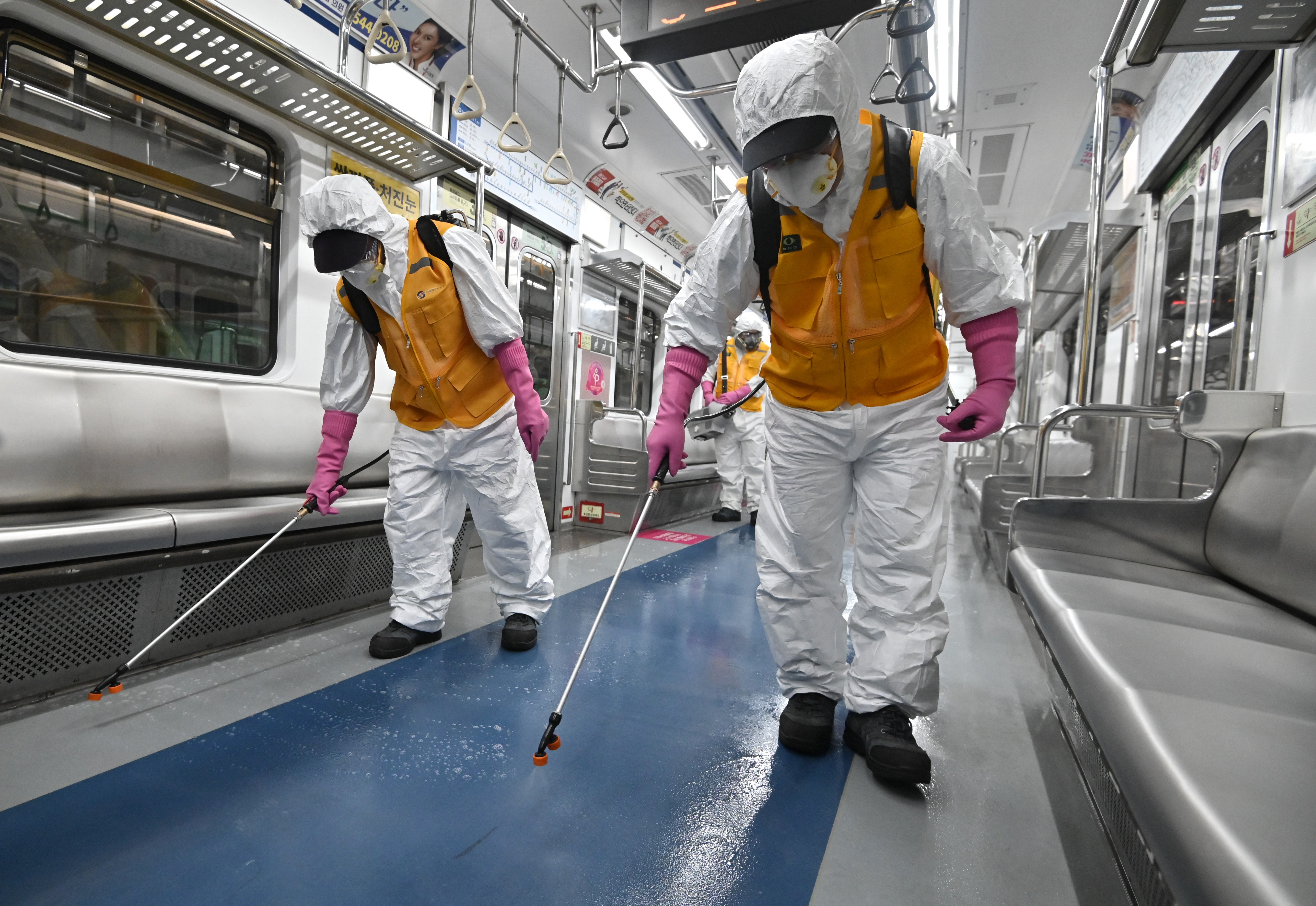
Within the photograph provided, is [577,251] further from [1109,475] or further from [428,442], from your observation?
[1109,475]

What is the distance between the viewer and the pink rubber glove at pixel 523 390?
2.52 meters

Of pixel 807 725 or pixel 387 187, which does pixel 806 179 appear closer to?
pixel 807 725

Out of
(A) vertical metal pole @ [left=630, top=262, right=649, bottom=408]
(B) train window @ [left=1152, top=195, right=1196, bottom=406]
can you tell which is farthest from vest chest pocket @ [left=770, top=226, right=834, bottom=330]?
(B) train window @ [left=1152, top=195, right=1196, bottom=406]

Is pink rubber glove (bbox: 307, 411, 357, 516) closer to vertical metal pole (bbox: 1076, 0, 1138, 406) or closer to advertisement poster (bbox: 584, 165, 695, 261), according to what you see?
vertical metal pole (bbox: 1076, 0, 1138, 406)

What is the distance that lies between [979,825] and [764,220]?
1.52 m

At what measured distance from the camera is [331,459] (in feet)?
8.51

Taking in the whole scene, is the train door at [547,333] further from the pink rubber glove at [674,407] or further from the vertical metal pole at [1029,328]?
the pink rubber glove at [674,407]

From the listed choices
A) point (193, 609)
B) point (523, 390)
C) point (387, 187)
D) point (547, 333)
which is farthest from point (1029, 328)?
point (193, 609)

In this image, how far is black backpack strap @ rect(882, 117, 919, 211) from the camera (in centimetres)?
157

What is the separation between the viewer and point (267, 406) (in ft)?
9.70

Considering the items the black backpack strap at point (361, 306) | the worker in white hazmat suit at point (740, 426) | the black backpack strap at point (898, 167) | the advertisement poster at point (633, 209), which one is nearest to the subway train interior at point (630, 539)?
the black backpack strap at point (898, 167)

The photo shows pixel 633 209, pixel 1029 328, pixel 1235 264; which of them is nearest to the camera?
pixel 1235 264

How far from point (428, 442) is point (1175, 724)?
2.35 meters

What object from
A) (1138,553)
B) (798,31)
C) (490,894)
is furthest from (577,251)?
(490,894)
